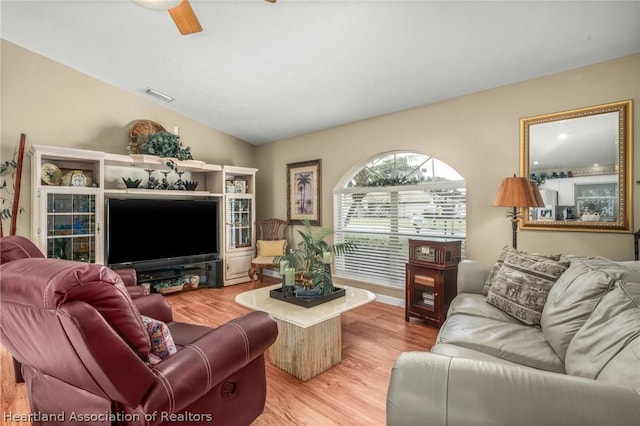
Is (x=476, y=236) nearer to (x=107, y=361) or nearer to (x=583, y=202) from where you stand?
(x=583, y=202)

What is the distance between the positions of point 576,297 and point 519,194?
3.97ft

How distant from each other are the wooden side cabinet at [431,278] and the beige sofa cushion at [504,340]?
1073 mm

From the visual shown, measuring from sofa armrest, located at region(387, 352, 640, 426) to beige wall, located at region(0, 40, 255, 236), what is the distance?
458cm

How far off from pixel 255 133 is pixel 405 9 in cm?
343

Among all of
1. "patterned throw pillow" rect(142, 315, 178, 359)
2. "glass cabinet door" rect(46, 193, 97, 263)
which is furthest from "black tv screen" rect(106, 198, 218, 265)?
"patterned throw pillow" rect(142, 315, 178, 359)

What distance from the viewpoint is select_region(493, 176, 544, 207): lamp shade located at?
8.36ft

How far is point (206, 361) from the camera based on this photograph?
1227mm

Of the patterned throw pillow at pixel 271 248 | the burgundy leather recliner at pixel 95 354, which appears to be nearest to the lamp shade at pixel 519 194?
the burgundy leather recliner at pixel 95 354

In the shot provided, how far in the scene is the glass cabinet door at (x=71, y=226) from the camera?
3592 mm

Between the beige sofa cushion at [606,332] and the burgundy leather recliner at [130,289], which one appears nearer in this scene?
the beige sofa cushion at [606,332]

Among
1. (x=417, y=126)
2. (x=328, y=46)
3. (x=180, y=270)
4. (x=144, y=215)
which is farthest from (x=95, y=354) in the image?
(x=180, y=270)

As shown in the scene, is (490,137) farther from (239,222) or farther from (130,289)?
(239,222)

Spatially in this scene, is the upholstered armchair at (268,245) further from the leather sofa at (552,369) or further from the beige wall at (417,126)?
the leather sofa at (552,369)

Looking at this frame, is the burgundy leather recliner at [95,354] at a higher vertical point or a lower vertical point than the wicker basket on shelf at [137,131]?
lower
